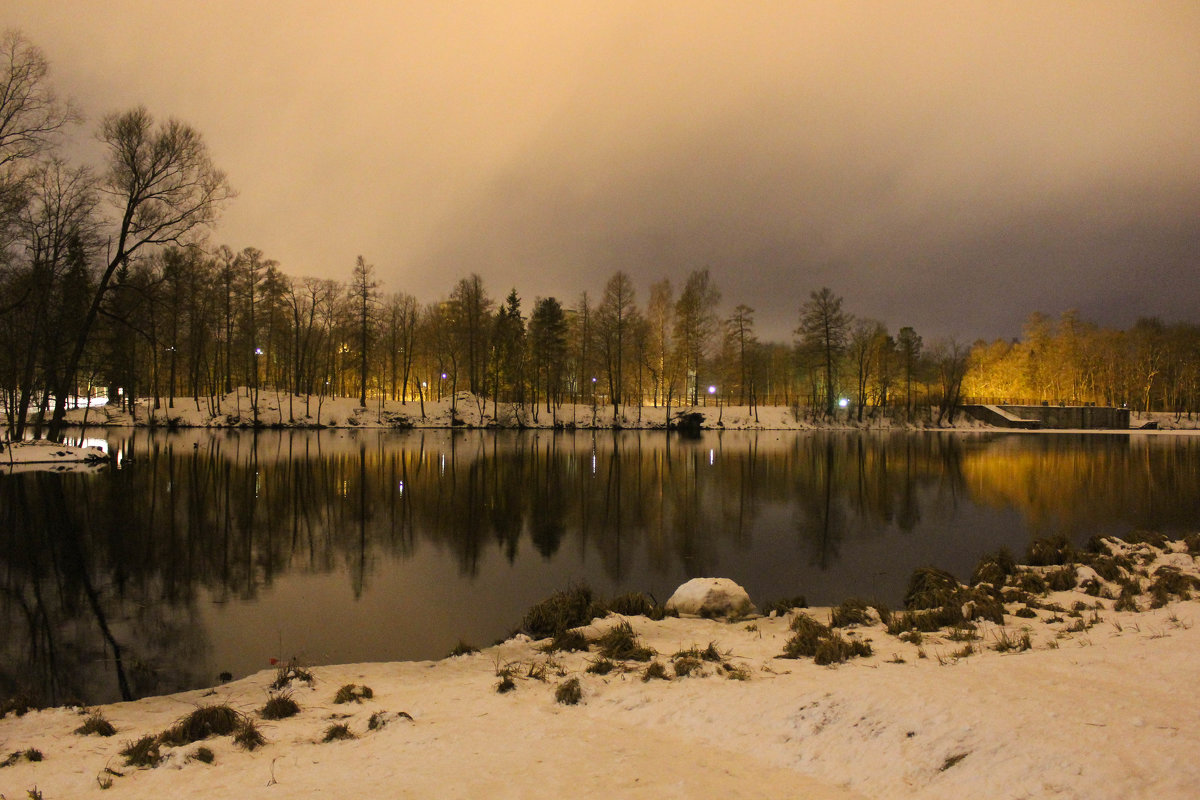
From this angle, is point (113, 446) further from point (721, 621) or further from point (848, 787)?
point (848, 787)

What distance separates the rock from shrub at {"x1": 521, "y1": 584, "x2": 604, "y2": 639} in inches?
58.7

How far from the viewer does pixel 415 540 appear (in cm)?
1730

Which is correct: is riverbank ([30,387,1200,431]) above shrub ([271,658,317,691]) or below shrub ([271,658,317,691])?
above

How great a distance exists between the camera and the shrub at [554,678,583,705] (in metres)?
7.13

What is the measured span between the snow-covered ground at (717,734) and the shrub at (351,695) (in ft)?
0.31

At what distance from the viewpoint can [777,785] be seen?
5.11m


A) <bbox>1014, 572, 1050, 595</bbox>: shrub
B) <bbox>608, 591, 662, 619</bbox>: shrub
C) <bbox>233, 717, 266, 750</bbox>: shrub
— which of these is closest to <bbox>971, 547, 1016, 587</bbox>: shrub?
<bbox>1014, 572, 1050, 595</bbox>: shrub

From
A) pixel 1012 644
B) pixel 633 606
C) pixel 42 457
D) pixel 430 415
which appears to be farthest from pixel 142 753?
pixel 430 415

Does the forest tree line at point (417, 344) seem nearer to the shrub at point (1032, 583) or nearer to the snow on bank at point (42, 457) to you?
the snow on bank at point (42, 457)

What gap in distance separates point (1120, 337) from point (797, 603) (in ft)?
399

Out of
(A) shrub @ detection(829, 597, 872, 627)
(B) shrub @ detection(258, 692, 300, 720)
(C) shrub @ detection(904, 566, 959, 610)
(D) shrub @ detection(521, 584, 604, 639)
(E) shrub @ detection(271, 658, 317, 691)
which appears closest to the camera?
(B) shrub @ detection(258, 692, 300, 720)

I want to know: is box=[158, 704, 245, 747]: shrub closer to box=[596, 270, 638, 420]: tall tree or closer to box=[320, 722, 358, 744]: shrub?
box=[320, 722, 358, 744]: shrub

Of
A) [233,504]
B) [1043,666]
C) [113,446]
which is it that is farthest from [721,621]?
[113,446]

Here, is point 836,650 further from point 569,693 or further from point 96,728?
point 96,728
